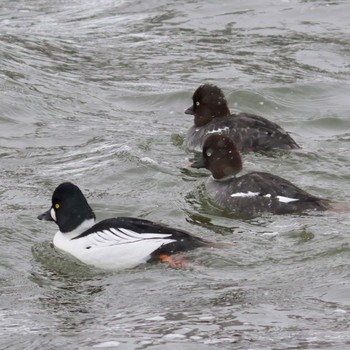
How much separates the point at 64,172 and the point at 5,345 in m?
5.02

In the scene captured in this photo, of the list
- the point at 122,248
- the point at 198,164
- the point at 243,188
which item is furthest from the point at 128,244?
the point at 198,164

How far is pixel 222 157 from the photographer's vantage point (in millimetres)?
12367

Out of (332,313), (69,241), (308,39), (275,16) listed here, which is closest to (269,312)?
(332,313)

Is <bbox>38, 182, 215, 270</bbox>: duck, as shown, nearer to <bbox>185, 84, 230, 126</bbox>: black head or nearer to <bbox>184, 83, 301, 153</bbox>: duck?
<bbox>184, 83, 301, 153</bbox>: duck

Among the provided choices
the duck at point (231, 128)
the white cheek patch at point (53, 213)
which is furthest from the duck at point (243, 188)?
the white cheek patch at point (53, 213)

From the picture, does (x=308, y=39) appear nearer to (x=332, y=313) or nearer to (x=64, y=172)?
(x=64, y=172)

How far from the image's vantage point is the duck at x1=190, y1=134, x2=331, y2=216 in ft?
37.0

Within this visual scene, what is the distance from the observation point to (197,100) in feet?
47.0

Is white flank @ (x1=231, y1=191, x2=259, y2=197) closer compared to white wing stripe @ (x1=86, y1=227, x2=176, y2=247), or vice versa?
white wing stripe @ (x1=86, y1=227, x2=176, y2=247)

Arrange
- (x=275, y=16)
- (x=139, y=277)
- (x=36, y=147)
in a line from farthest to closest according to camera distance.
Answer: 1. (x=275, y=16)
2. (x=36, y=147)
3. (x=139, y=277)

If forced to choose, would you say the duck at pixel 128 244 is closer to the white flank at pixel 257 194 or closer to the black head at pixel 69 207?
the black head at pixel 69 207

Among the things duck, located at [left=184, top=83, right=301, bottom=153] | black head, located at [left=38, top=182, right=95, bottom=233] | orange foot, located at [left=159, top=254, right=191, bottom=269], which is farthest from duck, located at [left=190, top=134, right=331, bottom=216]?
black head, located at [left=38, top=182, right=95, bottom=233]

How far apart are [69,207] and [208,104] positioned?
431cm

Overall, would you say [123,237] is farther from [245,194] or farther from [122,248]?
[245,194]
